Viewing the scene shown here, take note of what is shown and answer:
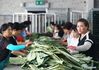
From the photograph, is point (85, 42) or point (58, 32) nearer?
point (85, 42)

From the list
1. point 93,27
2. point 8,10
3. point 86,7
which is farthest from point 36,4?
point 93,27

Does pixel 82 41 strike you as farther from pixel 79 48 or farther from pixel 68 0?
pixel 68 0

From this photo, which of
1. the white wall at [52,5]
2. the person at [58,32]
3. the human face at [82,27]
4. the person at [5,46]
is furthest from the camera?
the white wall at [52,5]

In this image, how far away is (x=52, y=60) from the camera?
306 cm

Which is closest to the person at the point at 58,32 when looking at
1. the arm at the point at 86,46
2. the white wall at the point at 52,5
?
the white wall at the point at 52,5

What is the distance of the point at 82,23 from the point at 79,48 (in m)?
0.31

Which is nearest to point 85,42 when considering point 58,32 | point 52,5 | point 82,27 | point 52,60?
point 82,27

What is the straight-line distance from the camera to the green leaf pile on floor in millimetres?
3008

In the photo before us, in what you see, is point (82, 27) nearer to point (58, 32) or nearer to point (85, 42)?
point (85, 42)

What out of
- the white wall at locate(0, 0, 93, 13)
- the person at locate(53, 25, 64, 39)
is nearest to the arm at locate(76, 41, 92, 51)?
the person at locate(53, 25, 64, 39)

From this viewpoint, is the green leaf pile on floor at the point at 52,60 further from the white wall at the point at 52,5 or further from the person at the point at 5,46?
the white wall at the point at 52,5

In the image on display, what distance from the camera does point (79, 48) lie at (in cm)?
356

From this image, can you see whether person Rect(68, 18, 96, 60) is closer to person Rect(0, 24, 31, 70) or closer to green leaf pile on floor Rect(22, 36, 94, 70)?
green leaf pile on floor Rect(22, 36, 94, 70)

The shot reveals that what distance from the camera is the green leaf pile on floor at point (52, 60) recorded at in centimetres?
301
